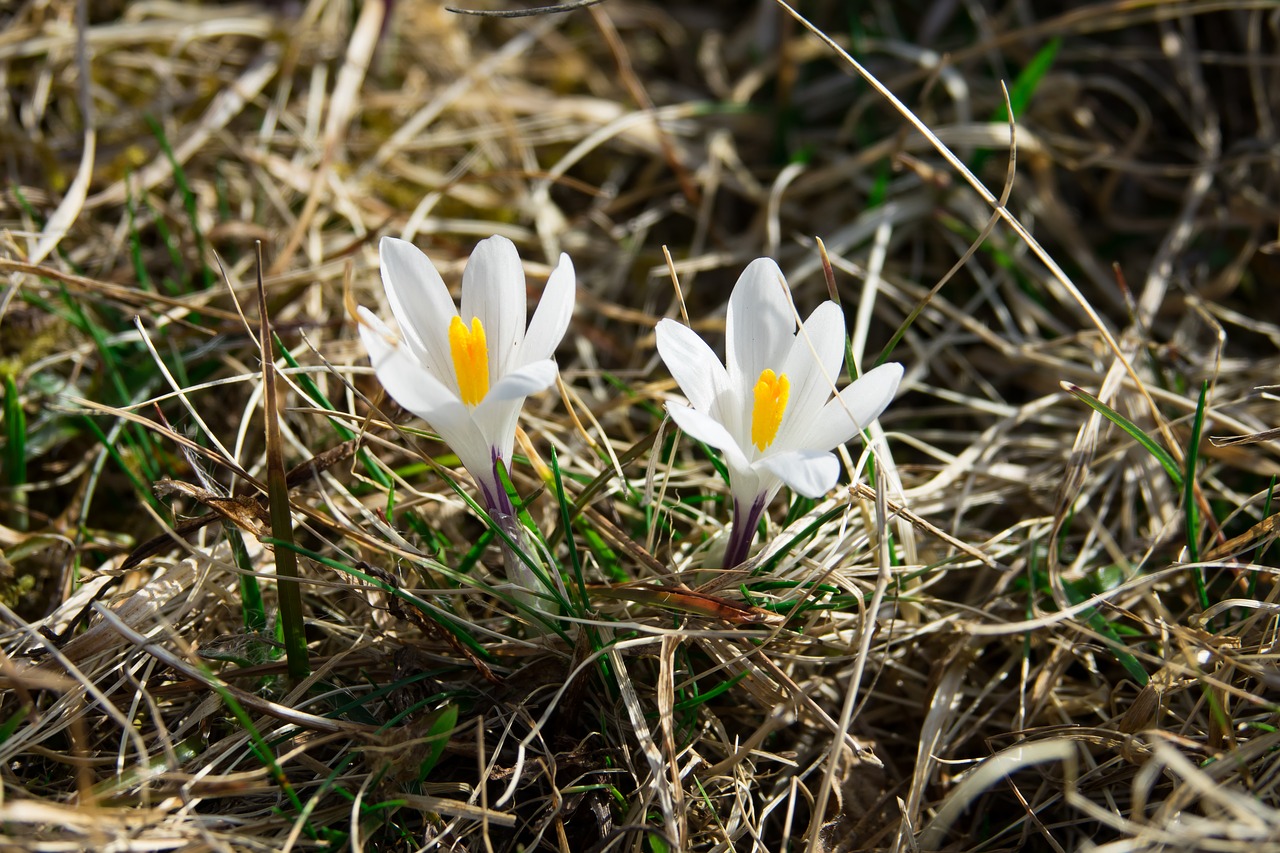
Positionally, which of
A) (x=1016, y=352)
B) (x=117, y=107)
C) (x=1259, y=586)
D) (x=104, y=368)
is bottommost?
(x=1259, y=586)

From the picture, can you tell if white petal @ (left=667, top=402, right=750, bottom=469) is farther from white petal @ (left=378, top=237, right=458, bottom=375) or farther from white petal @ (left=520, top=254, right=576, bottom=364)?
white petal @ (left=378, top=237, right=458, bottom=375)

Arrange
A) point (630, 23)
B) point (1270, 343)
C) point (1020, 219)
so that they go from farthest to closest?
point (630, 23) < point (1020, 219) < point (1270, 343)

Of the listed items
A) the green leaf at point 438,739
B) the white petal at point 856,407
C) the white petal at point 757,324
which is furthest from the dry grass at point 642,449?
the white petal at point 757,324

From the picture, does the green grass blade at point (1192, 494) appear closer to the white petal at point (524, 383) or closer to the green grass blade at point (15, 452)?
the white petal at point (524, 383)

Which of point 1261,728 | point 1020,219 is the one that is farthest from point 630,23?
point 1261,728

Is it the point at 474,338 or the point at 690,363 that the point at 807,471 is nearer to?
the point at 690,363

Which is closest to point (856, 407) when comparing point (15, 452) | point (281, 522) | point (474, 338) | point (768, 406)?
point (768, 406)

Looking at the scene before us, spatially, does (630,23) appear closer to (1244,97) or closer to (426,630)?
(1244,97)
